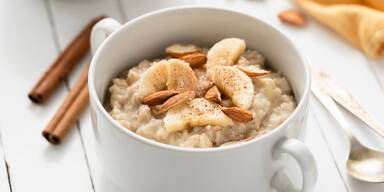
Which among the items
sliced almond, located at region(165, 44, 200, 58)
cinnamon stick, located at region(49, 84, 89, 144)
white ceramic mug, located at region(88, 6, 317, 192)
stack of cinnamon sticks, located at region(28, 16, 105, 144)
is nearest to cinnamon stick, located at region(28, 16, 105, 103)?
stack of cinnamon sticks, located at region(28, 16, 105, 144)

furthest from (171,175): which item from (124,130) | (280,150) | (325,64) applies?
(325,64)

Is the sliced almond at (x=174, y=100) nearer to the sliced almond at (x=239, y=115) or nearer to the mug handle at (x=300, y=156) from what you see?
the sliced almond at (x=239, y=115)

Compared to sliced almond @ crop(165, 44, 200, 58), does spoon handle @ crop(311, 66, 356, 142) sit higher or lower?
lower

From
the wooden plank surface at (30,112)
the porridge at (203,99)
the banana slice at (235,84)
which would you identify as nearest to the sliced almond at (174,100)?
the porridge at (203,99)

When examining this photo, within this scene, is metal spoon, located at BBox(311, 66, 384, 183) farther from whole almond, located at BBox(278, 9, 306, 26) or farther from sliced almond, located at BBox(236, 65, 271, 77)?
whole almond, located at BBox(278, 9, 306, 26)

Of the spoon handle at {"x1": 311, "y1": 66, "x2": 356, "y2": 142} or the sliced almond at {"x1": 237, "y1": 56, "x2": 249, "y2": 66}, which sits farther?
the spoon handle at {"x1": 311, "y1": 66, "x2": 356, "y2": 142}

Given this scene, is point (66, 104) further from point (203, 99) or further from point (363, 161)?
point (363, 161)

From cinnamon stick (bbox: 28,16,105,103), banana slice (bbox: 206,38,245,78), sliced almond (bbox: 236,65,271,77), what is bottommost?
cinnamon stick (bbox: 28,16,105,103)
